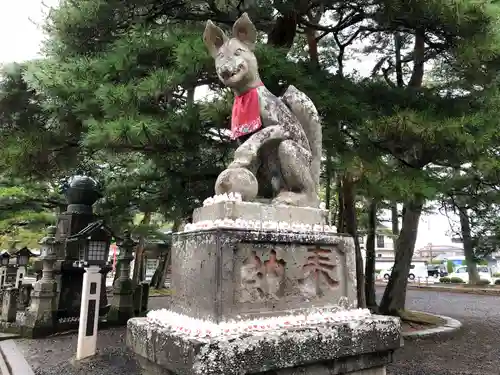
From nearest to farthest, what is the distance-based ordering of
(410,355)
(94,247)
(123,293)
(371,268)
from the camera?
1. (410,355)
2. (94,247)
3. (123,293)
4. (371,268)

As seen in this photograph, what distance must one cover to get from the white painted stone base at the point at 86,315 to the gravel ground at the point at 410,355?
0.20 meters

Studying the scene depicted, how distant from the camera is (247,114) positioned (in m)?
2.90

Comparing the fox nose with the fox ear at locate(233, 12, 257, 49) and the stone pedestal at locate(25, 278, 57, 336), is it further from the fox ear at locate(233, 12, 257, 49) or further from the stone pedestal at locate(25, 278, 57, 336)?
the stone pedestal at locate(25, 278, 57, 336)

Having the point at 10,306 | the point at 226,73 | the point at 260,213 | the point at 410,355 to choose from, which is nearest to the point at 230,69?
the point at 226,73

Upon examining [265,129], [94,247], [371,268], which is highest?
[265,129]

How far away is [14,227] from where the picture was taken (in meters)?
13.1

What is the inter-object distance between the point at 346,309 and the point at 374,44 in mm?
8753

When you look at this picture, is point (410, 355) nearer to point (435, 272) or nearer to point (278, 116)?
point (278, 116)

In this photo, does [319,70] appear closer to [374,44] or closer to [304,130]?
[304,130]

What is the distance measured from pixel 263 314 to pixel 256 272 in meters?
0.25

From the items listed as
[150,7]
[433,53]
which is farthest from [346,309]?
[433,53]

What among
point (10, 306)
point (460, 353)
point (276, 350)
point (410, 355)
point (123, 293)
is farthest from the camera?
point (123, 293)

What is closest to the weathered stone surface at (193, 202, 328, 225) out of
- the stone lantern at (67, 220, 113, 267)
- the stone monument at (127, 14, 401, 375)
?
the stone monument at (127, 14, 401, 375)

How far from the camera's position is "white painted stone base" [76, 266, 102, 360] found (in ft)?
20.4
